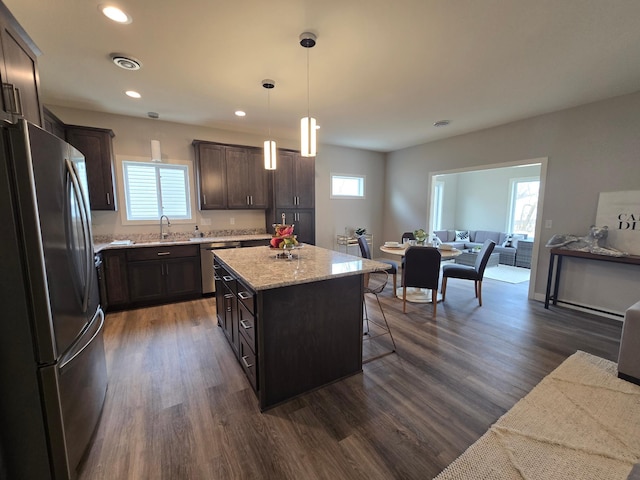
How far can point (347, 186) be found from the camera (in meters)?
6.32

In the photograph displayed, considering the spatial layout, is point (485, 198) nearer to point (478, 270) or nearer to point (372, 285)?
point (478, 270)

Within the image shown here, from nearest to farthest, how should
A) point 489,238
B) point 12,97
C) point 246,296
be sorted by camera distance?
point 12,97 < point 246,296 < point 489,238

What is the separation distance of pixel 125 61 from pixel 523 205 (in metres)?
8.74

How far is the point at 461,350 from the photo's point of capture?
2.69m

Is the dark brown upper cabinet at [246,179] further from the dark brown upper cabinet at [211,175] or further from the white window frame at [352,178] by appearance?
the white window frame at [352,178]

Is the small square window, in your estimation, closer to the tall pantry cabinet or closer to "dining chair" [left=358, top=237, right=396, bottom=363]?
the tall pantry cabinet

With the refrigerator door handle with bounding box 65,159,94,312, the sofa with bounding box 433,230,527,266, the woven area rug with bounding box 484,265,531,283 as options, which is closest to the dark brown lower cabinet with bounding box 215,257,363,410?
the refrigerator door handle with bounding box 65,159,94,312

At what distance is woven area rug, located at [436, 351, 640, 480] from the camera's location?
57.0 inches

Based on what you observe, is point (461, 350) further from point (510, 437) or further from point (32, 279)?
point (32, 279)

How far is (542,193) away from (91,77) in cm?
594

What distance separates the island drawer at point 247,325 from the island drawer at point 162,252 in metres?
2.29

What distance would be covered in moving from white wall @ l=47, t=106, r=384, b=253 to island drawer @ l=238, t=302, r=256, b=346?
300 centimetres

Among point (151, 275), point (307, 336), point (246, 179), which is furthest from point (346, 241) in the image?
point (307, 336)

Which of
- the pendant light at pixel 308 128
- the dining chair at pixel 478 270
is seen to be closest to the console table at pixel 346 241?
the dining chair at pixel 478 270
